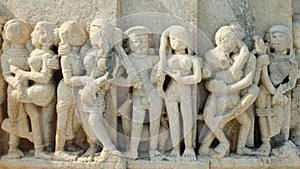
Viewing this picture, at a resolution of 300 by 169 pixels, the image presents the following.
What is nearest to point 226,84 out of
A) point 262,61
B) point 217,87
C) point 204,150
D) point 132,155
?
point 217,87

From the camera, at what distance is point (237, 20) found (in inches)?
169

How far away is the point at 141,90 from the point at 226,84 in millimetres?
777

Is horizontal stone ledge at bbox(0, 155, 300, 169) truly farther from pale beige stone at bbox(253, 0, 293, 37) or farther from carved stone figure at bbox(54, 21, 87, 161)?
pale beige stone at bbox(253, 0, 293, 37)

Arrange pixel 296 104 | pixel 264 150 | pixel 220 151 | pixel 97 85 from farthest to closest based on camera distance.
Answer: pixel 296 104
pixel 264 150
pixel 220 151
pixel 97 85

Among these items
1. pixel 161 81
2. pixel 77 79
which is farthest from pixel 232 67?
pixel 77 79

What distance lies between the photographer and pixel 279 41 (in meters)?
4.27

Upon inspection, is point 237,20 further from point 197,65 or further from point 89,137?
point 89,137

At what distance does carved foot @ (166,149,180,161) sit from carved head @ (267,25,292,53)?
4.53 feet

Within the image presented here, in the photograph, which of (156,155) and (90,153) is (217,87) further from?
Result: (90,153)

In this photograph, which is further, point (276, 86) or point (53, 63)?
point (276, 86)

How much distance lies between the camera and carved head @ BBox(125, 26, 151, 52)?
400 cm

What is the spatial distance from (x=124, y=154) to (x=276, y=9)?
2067 mm

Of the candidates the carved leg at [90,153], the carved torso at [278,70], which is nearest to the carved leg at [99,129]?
the carved leg at [90,153]

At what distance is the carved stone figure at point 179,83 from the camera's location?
3.98 meters
